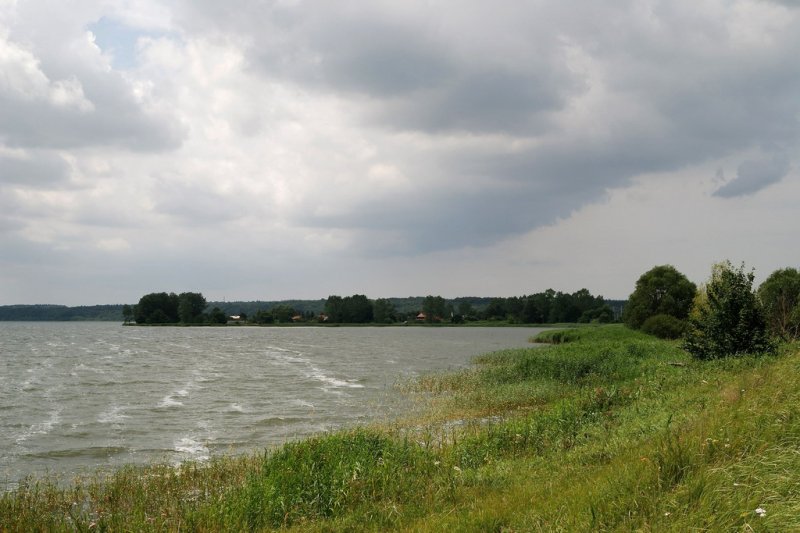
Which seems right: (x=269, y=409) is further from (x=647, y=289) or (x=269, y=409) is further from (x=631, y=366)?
(x=647, y=289)

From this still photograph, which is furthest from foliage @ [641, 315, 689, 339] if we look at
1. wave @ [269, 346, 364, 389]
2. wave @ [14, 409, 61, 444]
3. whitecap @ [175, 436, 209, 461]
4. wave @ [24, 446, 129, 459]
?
wave @ [14, 409, 61, 444]

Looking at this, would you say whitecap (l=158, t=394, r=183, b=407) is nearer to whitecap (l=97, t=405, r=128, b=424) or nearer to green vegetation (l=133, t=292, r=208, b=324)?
whitecap (l=97, t=405, r=128, b=424)

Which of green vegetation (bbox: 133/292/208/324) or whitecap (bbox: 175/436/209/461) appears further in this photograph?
green vegetation (bbox: 133/292/208/324)

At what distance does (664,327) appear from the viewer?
69.2 metres

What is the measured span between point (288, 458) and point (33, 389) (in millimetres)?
29280

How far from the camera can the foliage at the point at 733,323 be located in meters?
24.1

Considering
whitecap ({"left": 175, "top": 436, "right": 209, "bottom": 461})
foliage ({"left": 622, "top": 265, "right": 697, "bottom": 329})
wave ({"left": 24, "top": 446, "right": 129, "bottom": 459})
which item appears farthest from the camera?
foliage ({"left": 622, "top": 265, "right": 697, "bottom": 329})

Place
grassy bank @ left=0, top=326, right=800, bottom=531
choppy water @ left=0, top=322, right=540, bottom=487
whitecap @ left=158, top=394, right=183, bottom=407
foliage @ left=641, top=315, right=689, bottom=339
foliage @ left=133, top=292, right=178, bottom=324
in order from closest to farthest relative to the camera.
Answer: grassy bank @ left=0, top=326, right=800, bottom=531 → choppy water @ left=0, top=322, right=540, bottom=487 → whitecap @ left=158, top=394, right=183, bottom=407 → foliage @ left=641, top=315, right=689, bottom=339 → foliage @ left=133, top=292, right=178, bottom=324

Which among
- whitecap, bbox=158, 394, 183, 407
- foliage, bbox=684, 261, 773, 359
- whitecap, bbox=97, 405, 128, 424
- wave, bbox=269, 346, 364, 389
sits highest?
foliage, bbox=684, 261, 773, 359

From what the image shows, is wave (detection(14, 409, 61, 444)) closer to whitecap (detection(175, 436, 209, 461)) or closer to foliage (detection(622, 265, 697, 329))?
whitecap (detection(175, 436, 209, 461))

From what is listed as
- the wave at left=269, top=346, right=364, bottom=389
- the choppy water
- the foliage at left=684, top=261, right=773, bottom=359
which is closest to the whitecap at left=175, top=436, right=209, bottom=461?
the choppy water

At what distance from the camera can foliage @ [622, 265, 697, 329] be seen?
7981 centimetres

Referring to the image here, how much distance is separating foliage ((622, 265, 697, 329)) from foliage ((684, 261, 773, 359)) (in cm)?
5790

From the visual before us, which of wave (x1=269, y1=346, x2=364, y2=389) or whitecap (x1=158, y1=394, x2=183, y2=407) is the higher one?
whitecap (x1=158, y1=394, x2=183, y2=407)
